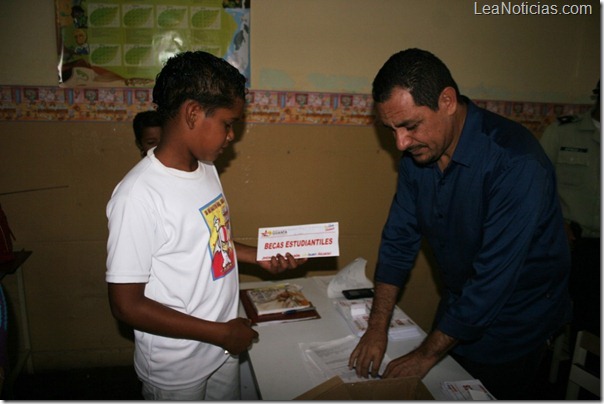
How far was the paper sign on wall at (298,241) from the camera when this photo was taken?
171 cm

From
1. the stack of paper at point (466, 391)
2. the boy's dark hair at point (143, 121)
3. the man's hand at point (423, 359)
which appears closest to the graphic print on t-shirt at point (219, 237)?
the man's hand at point (423, 359)

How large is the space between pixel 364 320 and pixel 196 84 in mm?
1225

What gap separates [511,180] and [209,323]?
110 centimetres

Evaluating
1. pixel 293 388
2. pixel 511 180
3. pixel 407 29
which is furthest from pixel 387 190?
pixel 293 388

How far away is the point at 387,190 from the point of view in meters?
3.20

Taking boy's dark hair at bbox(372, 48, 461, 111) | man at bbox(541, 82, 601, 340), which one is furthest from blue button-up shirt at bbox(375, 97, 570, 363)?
man at bbox(541, 82, 601, 340)

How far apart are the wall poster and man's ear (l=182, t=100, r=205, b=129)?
61.3 inches

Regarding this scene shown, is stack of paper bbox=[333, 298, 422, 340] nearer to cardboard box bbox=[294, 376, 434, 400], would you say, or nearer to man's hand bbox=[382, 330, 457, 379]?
man's hand bbox=[382, 330, 457, 379]

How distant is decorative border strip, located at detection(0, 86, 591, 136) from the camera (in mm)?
2707

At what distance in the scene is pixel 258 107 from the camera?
115 inches

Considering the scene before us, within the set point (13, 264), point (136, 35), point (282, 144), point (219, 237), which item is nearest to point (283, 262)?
point (219, 237)

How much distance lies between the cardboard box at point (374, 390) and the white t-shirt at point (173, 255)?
49 cm

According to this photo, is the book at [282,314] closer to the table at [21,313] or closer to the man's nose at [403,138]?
the man's nose at [403,138]

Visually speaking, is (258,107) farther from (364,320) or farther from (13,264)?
(13,264)
